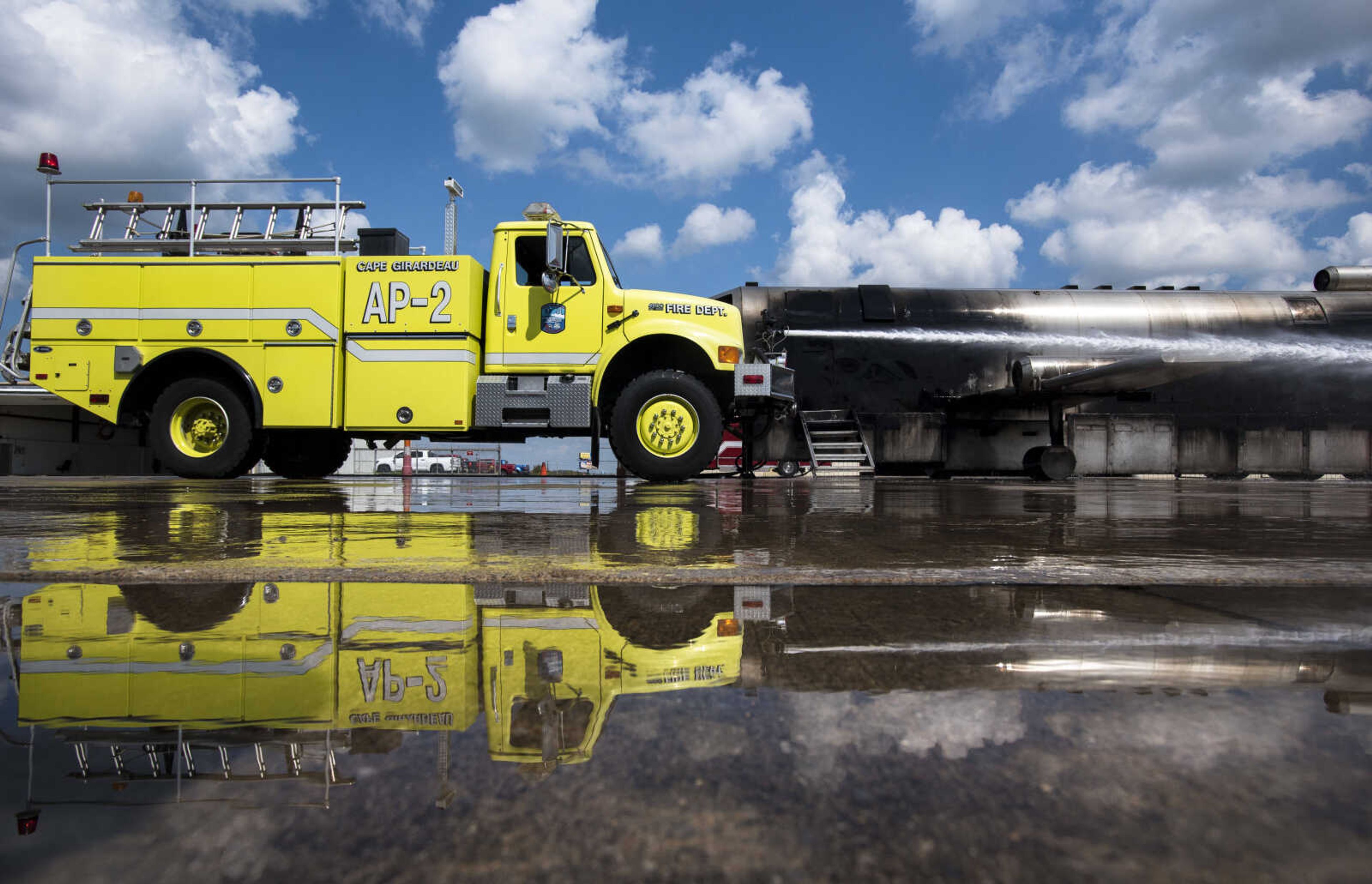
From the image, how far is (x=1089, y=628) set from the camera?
1.41 m

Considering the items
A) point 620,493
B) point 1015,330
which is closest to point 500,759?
point 620,493

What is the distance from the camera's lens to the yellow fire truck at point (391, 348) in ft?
23.3

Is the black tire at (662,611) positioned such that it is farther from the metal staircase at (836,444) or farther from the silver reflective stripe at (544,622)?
the metal staircase at (836,444)

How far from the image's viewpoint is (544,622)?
1.47 metres

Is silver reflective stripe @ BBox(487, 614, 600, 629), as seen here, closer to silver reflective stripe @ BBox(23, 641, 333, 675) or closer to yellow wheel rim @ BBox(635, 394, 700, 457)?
silver reflective stripe @ BBox(23, 641, 333, 675)

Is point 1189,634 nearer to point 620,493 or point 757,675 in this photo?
point 757,675

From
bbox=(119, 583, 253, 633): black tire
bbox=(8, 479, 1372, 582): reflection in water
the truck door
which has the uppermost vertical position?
the truck door

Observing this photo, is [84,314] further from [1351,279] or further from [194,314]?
[1351,279]

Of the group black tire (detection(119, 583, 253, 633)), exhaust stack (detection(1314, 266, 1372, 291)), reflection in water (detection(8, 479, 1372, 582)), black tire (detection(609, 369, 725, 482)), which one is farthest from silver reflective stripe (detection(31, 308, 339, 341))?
exhaust stack (detection(1314, 266, 1372, 291))

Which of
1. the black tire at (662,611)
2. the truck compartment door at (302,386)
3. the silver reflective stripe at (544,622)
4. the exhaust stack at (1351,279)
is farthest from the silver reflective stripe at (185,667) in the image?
the exhaust stack at (1351,279)

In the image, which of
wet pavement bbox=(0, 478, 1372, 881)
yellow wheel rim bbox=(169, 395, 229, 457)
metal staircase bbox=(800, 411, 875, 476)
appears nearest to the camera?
wet pavement bbox=(0, 478, 1372, 881)

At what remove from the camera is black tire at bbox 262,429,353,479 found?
8773 millimetres

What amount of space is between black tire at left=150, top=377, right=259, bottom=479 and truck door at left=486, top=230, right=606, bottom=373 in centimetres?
255

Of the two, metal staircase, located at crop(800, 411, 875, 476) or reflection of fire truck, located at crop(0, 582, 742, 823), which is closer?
reflection of fire truck, located at crop(0, 582, 742, 823)
